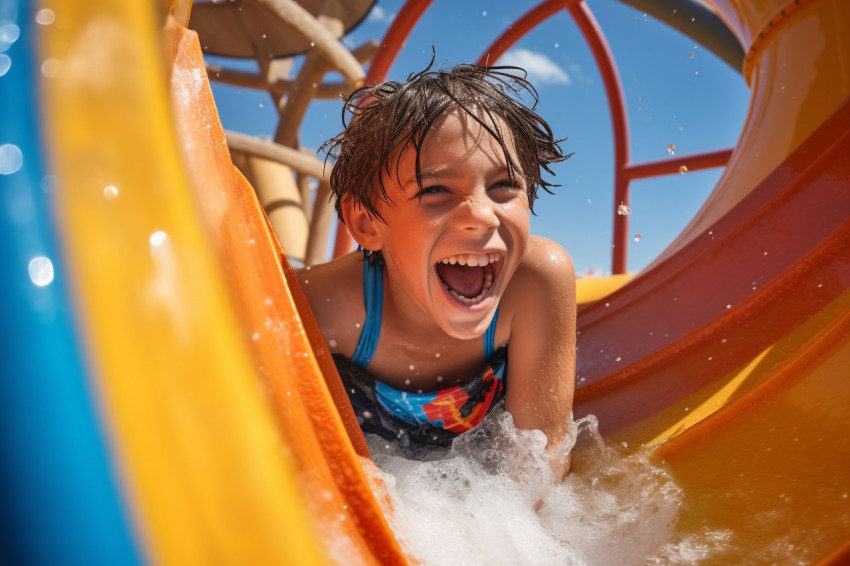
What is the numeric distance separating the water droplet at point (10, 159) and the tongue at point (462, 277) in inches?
26.8

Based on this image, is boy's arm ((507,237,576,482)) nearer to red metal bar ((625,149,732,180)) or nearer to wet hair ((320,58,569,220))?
wet hair ((320,58,569,220))

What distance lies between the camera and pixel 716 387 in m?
1.32

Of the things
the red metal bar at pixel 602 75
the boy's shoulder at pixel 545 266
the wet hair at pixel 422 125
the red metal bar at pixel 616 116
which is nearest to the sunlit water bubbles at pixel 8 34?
the wet hair at pixel 422 125

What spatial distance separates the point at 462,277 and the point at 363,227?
0.63 feet

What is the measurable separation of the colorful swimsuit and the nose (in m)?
0.29

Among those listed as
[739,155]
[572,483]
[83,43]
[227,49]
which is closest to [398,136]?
[83,43]

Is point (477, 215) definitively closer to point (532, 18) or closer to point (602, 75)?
Answer: point (532, 18)

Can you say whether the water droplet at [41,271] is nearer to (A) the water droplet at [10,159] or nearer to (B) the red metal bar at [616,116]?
(A) the water droplet at [10,159]

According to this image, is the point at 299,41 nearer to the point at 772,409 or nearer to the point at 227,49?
the point at 227,49

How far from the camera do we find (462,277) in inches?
41.6

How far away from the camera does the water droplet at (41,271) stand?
0.42 meters

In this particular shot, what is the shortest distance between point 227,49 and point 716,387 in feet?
14.1

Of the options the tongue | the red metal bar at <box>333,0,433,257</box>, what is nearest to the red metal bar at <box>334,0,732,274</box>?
the red metal bar at <box>333,0,433,257</box>

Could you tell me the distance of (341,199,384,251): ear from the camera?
1091 mm
